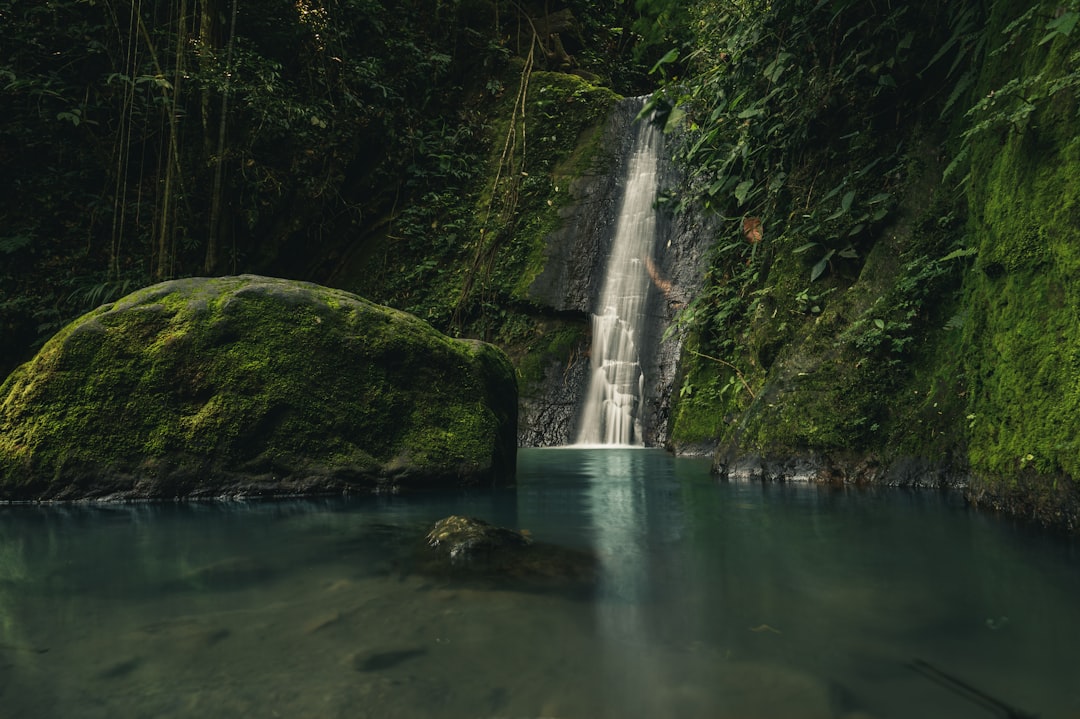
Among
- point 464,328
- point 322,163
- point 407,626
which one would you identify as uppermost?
point 322,163

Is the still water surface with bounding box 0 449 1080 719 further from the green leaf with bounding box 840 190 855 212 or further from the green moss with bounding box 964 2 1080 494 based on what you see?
the green leaf with bounding box 840 190 855 212

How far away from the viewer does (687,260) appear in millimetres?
11852

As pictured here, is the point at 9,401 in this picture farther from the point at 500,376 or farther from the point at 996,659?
the point at 996,659

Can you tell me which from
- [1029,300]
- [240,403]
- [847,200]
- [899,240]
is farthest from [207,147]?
[1029,300]

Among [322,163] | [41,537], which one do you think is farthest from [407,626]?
[322,163]

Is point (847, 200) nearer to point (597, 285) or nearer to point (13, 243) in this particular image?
point (597, 285)

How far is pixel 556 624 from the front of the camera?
1979mm

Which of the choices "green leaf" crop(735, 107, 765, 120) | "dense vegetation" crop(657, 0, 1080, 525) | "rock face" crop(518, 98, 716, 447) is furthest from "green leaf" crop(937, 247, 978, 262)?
"rock face" crop(518, 98, 716, 447)

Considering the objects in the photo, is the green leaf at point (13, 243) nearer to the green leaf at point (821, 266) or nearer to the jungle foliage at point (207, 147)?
the jungle foliage at point (207, 147)

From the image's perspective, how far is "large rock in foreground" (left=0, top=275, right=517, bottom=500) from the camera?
14.9 feet

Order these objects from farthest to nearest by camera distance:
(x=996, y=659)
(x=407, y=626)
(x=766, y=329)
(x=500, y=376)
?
(x=766, y=329), (x=500, y=376), (x=407, y=626), (x=996, y=659)

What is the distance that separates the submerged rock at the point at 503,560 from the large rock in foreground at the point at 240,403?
6.71 feet

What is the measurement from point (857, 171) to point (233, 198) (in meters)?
9.72

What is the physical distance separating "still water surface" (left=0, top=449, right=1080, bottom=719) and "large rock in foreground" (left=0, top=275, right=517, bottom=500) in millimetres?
1051
